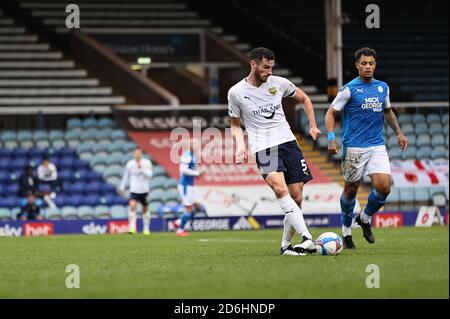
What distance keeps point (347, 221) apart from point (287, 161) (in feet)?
5.33

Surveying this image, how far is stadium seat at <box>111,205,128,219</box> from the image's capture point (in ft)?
91.1

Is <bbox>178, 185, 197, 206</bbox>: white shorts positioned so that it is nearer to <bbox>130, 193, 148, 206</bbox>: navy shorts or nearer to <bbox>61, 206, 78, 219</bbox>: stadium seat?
<bbox>130, 193, 148, 206</bbox>: navy shorts

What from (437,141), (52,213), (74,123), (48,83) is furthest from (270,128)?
(48,83)

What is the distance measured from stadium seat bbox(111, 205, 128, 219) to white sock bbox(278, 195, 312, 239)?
629 inches

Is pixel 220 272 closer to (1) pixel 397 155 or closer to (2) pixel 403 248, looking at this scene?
(2) pixel 403 248

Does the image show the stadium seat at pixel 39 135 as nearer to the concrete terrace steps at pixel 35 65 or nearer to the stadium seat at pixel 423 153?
the concrete terrace steps at pixel 35 65

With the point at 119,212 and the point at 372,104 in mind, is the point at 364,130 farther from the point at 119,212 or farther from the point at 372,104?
the point at 119,212

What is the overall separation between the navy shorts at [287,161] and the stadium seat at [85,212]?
15.7 metres

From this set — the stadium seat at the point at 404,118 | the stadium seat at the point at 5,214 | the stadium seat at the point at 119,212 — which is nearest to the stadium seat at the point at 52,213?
the stadium seat at the point at 5,214

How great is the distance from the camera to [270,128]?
1250 centimetres

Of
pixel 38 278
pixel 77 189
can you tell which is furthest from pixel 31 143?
pixel 38 278

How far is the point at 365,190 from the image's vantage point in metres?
31.1

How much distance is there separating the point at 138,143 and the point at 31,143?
3258 millimetres

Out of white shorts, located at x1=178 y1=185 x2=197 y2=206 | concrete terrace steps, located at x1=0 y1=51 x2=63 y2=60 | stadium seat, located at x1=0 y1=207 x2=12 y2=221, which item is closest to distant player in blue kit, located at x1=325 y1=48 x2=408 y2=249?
white shorts, located at x1=178 y1=185 x2=197 y2=206
